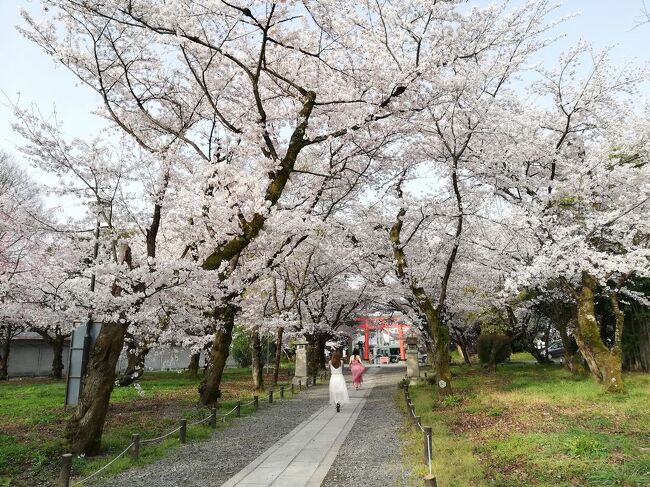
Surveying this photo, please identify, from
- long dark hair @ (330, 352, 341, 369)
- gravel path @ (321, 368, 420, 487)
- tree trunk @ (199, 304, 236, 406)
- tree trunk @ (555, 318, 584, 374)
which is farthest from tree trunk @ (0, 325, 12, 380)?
tree trunk @ (555, 318, 584, 374)

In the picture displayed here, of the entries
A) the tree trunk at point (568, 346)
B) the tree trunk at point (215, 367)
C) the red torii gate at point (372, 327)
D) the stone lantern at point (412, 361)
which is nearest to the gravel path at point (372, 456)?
the tree trunk at point (215, 367)

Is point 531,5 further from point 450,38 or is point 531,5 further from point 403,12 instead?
point 403,12

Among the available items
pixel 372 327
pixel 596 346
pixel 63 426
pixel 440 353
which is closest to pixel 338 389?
pixel 440 353

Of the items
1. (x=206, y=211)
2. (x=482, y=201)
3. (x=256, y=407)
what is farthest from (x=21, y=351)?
(x=482, y=201)

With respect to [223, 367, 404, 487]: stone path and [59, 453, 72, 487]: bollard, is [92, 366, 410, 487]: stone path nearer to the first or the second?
[223, 367, 404, 487]: stone path

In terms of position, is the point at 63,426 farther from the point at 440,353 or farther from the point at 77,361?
the point at 440,353

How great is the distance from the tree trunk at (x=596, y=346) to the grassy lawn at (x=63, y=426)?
11369 millimetres

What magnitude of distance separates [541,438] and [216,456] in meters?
6.01

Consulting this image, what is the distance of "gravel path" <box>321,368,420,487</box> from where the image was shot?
6828 mm

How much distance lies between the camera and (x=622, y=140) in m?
15.3

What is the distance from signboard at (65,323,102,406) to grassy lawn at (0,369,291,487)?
1.07 meters

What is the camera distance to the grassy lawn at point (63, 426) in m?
7.85

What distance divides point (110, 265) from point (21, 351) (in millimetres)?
31502

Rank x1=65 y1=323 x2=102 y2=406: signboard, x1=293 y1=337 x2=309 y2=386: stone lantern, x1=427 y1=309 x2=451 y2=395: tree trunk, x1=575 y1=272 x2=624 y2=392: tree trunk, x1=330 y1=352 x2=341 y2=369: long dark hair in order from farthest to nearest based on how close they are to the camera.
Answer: x1=293 y1=337 x2=309 y2=386: stone lantern, x1=427 y1=309 x2=451 y2=395: tree trunk, x1=330 y1=352 x2=341 y2=369: long dark hair, x1=575 y1=272 x2=624 y2=392: tree trunk, x1=65 y1=323 x2=102 y2=406: signboard
